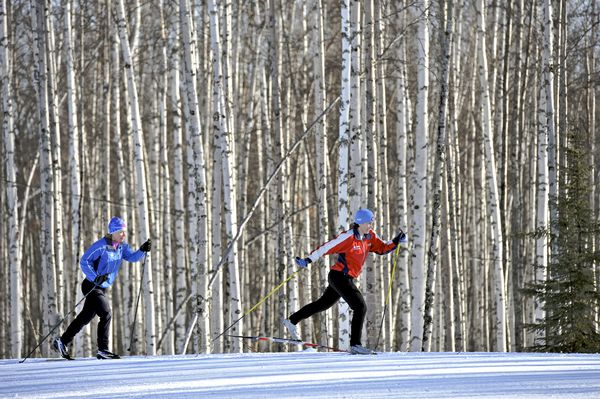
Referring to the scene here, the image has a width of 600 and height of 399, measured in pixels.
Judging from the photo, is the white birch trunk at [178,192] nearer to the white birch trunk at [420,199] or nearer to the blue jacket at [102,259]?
the white birch trunk at [420,199]

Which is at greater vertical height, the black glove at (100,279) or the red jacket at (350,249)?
the red jacket at (350,249)

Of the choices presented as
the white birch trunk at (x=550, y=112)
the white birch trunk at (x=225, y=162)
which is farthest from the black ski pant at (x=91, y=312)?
the white birch trunk at (x=550, y=112)

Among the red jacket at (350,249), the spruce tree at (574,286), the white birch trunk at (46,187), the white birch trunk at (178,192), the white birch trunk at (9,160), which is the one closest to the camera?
the red jacket at (350,249)

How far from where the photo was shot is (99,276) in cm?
989

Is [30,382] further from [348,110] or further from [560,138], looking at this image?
[560,138]

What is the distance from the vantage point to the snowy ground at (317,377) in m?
6.06

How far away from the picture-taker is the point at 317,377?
22.7ft

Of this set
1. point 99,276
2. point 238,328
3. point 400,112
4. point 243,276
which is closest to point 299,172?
point 243,276

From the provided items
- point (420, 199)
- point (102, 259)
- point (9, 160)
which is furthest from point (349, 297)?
point (9, 160)

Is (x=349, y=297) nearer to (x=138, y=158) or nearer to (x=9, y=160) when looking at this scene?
(x=138, y=158)

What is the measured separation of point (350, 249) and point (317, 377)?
273cm

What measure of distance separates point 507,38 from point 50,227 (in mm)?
8862

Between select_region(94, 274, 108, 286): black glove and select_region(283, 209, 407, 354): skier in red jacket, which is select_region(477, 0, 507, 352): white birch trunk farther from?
select_region(94, 274, 108, 286): black glove

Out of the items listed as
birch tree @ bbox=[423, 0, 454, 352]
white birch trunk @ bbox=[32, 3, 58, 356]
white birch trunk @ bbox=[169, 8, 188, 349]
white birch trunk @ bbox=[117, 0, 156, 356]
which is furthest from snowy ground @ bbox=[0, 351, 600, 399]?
white birch trunk @ bbox=[169, 8, 188, 349]
